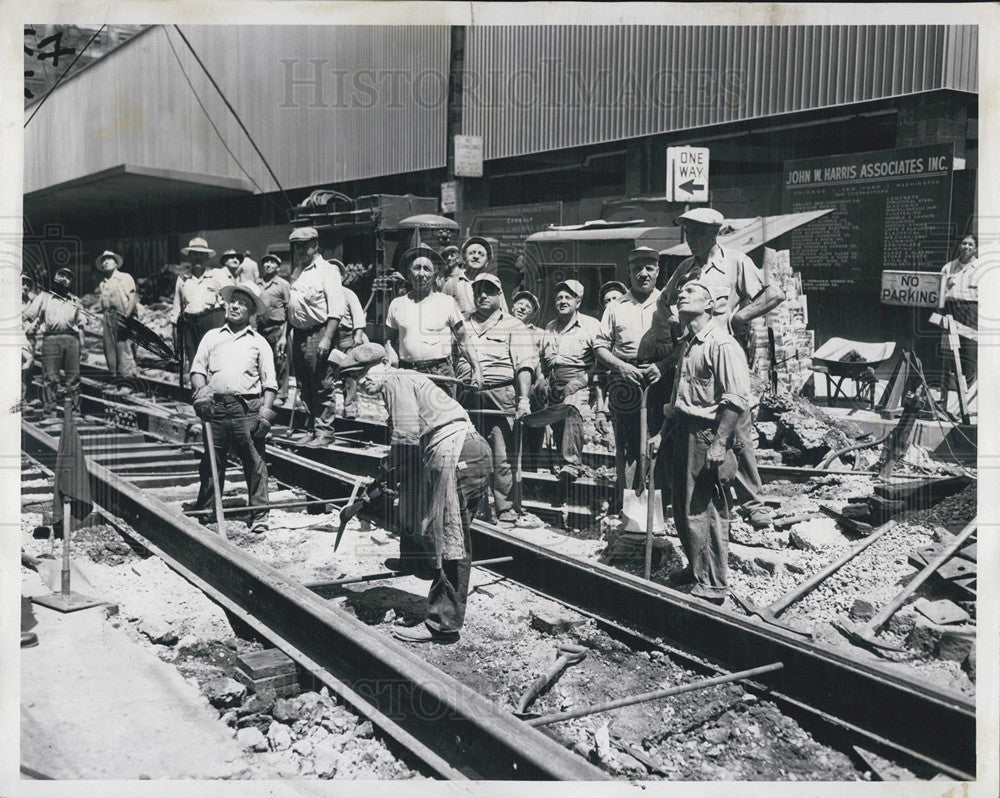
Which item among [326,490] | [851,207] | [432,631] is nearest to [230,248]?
[326,490]

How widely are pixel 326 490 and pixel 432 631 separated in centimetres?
217

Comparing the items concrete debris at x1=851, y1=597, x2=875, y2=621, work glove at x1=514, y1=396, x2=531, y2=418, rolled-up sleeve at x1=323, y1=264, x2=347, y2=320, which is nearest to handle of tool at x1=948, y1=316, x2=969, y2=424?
concrete debris at x1=851, y1=597, x2=875, y2=621

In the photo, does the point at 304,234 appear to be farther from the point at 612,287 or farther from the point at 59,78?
the point at 612,287

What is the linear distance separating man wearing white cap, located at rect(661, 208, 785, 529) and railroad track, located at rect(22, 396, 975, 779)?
941 mm

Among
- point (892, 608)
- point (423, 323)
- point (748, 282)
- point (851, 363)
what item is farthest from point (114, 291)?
point (892, 608)

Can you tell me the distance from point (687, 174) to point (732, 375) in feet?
4.64

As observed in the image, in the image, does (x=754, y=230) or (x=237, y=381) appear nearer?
(x=754, y=230)

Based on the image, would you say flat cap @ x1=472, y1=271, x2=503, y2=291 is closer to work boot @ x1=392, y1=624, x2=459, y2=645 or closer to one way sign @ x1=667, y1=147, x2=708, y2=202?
one way sign @ x1=667, y1=147, x2=708, y2=202

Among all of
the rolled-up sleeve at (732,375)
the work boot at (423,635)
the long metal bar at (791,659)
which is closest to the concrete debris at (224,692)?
the work boot at (423,635)

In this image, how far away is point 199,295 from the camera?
5.88 meters

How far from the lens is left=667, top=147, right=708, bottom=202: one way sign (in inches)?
209

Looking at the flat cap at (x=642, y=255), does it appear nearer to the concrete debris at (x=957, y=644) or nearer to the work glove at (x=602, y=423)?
the work glove at (x=602, y=423)

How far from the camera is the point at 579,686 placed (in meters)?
4.43

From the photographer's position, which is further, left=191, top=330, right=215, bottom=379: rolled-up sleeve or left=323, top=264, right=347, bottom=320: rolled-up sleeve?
left=323, top=264, right=347, bottom=320: rolled-up sleeve
